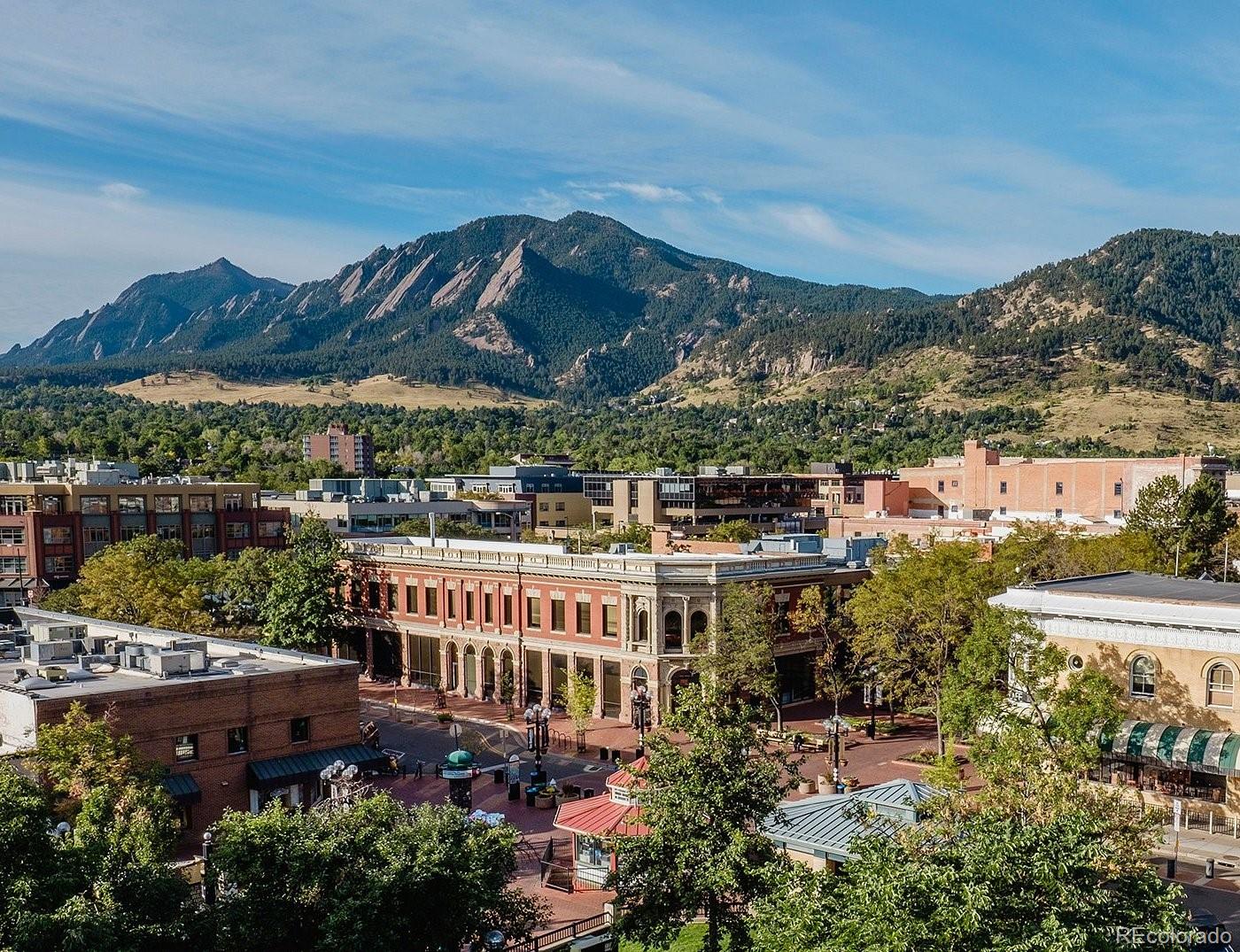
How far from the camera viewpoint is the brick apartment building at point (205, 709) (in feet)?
127

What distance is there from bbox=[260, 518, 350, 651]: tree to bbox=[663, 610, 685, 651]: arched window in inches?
894

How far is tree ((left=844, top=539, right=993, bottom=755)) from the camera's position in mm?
53812

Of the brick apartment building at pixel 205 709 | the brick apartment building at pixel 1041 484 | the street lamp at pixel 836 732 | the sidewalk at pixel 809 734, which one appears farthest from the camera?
the brick apartment building at pixel 1041 484

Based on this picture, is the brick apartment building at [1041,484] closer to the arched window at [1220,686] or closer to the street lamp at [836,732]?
the street lamp at [836,732]

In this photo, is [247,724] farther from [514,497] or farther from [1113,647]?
[514,497]

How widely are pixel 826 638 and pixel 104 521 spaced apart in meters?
71.4

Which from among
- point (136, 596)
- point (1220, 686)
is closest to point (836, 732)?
point (1220, 686)

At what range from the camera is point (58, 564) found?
100375mm

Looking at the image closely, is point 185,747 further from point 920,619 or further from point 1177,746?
point 1177,746

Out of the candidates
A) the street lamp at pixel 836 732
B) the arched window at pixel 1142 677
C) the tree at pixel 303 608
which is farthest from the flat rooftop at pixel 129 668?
the arched window at pixel 1142 677

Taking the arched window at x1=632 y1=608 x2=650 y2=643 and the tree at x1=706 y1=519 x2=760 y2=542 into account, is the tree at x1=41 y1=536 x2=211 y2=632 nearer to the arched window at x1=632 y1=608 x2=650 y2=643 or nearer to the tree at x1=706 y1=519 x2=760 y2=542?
the arched window at x1=632 y1=608 x2=650 y2=643

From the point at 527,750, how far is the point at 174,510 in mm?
63700

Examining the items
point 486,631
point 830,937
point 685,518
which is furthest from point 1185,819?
point 685,518

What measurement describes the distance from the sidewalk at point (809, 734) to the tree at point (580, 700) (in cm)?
44
